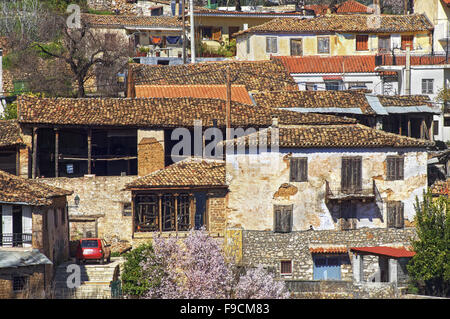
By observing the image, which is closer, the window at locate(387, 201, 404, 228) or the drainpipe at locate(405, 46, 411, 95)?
the window at locate(387, 201, 404, 228)

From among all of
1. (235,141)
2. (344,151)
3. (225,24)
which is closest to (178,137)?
(235,141)

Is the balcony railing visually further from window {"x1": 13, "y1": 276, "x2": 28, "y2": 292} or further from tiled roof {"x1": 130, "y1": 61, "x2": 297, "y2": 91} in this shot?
tiled roof {"x1": 130, "y1": 61, "x2": 297, "y2": 91}

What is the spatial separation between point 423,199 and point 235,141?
9.34m

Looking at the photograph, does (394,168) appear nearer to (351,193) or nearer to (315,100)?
(351,193)

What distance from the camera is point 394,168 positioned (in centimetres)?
4366

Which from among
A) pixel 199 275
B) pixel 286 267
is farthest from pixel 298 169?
pixel 199 275

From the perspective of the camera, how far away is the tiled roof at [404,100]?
5256 cm

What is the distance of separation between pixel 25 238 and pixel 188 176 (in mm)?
9004

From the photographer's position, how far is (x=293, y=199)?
141ft

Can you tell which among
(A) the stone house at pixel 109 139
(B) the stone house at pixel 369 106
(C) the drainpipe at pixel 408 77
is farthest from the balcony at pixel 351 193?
(C) the drainpipe at pixel 408 77

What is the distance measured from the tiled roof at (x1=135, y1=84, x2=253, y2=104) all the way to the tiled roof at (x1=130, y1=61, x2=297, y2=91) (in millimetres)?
1040

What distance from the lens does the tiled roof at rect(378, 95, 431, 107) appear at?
52562mm

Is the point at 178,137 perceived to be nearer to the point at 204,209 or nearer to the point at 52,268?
the point at 204,209

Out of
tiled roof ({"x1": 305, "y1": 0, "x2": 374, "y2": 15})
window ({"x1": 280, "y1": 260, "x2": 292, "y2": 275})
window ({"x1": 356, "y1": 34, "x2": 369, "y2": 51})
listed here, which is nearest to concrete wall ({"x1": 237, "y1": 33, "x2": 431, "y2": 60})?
window ({"x1": 356, "y1": 34, "x2": 369, "y2": 51})
